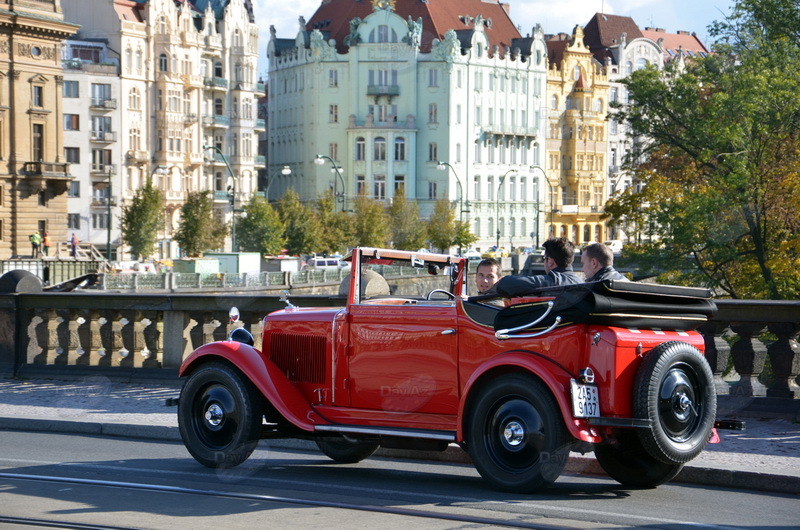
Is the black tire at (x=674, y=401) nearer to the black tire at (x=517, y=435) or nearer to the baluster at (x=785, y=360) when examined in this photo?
the black tire at (x=517, y=435)

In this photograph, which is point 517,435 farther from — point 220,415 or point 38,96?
point 38,96

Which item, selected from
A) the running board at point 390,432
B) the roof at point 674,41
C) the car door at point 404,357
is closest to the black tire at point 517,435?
the running board at point 390,432

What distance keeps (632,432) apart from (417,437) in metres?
1.55

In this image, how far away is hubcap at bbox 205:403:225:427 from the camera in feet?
36.4

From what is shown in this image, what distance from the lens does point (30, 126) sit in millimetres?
86562

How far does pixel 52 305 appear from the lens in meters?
17.9

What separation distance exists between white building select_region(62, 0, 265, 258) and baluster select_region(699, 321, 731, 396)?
281ft

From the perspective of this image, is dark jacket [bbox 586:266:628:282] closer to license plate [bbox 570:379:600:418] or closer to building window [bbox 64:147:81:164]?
license plate [bbox 570:379:600:418]

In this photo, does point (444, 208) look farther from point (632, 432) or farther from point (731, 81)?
point (632, 432)

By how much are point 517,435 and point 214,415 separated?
2.75 meters

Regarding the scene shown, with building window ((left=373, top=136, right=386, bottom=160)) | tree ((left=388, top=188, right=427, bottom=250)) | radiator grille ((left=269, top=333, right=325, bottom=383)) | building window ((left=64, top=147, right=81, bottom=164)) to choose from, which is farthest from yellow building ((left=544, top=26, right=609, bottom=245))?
radiator grille ((left=269, top=333, right=325, bottom=383))

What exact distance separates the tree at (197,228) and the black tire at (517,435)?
278 feet

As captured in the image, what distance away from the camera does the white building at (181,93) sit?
104125 mm

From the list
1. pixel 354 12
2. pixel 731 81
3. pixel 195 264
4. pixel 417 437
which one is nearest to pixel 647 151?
pixel 731 81
